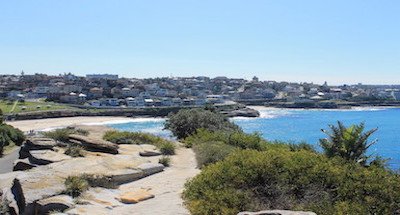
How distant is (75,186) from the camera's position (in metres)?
11.0

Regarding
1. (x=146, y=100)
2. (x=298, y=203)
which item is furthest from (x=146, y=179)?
(x=146, y=100)

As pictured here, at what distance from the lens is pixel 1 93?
113562mm

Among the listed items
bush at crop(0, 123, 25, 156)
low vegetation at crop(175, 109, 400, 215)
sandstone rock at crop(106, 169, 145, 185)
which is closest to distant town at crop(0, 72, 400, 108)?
bush at crop(0, 123, 25, 156)

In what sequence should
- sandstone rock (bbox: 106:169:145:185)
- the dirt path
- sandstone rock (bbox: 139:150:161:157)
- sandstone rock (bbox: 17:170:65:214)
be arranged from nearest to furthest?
the dirt path, sandstone rock (bbox: 17:170:65:214), sandstone rock (bbox: 106:169:145:185), sandstone rock (bbox: 139:150:161:157)

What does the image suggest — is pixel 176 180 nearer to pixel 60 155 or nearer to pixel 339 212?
pixel 60 155

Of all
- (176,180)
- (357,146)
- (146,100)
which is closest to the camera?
(176,180)

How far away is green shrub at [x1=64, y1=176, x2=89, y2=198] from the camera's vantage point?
35.8 ft

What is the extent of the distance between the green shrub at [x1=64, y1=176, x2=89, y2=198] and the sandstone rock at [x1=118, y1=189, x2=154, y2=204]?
946 mm

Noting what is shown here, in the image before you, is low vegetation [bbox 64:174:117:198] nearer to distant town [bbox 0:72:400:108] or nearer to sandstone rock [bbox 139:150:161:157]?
sandstone rock [bbox 139:150:161:157]

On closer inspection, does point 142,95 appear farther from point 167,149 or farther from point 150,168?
point 150,168

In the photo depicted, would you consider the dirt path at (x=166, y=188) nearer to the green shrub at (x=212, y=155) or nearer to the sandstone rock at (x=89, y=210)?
the sandstone rock at (x=89, y=210)

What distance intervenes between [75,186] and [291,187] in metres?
5.08

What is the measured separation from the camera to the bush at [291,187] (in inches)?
347

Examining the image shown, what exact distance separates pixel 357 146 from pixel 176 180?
5.76m
